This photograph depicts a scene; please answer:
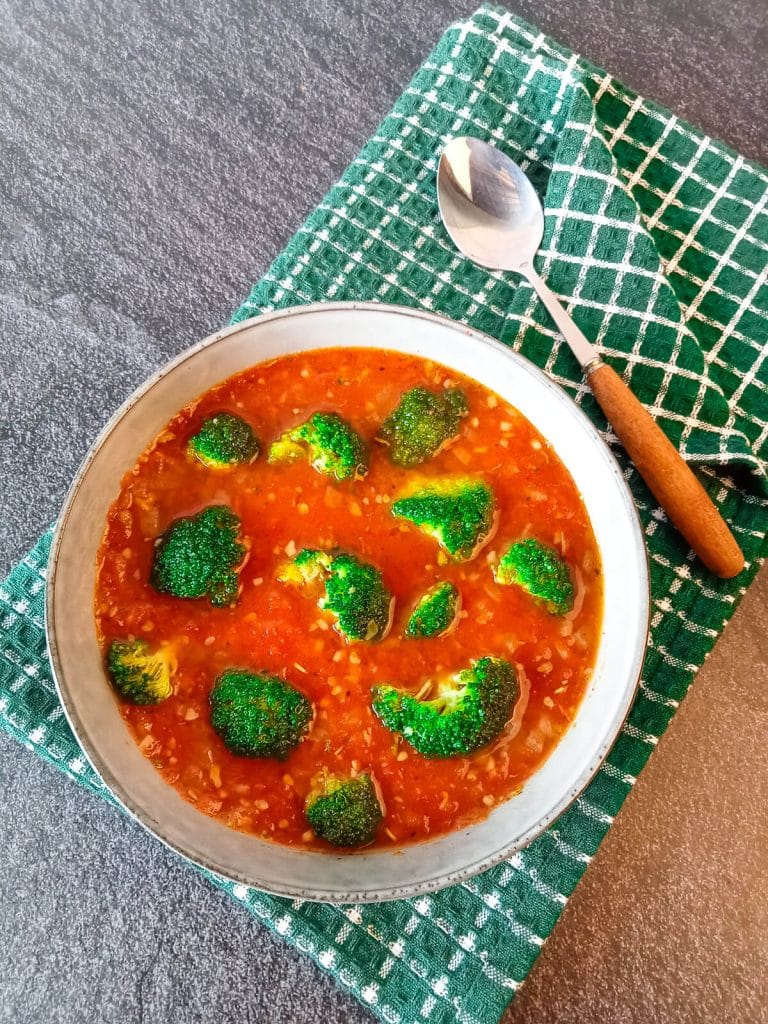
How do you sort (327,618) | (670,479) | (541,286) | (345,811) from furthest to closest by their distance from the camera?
(541,286)
(670,479)
(327,618)
(345,811)

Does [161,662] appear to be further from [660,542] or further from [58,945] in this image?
[660,542]

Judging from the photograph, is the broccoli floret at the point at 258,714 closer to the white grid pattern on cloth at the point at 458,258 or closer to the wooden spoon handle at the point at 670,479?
the white grid pattern on cloth at the point at 458,258

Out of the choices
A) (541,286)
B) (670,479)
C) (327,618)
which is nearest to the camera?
(327,618)

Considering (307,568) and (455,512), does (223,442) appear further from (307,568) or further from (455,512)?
(455,512)

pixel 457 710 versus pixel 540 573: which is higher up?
pixel 540 573

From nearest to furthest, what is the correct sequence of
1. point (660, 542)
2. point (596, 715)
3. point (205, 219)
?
point (596, 715) → point (660, 542) → point (205, 219)

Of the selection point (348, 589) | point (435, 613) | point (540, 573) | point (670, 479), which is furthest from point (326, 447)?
point (670, 479)

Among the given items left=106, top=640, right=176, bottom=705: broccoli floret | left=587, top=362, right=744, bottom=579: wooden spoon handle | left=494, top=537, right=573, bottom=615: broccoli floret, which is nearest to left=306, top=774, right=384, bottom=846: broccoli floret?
left=106, top=640, right=176, bottom=705: broccoli floret

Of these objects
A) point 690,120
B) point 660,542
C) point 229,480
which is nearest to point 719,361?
point 660,542

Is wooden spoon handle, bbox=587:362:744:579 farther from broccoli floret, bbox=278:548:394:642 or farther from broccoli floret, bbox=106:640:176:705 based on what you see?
broccoli floret, bbox=106:640:176:705
